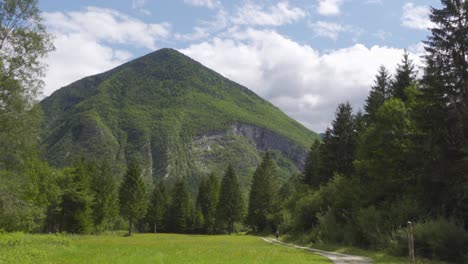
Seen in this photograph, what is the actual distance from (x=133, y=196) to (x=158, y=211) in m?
23.4

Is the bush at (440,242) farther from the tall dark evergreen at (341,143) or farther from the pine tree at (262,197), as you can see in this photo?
the pine tree at (262,197)

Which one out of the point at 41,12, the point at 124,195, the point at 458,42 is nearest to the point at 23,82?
the point at 41,12

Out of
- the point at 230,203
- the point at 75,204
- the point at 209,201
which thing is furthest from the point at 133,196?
the point at 209,201

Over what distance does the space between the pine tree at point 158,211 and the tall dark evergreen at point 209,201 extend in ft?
29.9

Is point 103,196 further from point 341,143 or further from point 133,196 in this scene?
point 341,143

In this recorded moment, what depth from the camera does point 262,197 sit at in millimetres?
95875

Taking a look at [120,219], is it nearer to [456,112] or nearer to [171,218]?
[171,218]

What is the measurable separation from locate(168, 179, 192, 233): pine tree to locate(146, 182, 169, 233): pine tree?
229 centimetres

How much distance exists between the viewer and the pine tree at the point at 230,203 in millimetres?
100750

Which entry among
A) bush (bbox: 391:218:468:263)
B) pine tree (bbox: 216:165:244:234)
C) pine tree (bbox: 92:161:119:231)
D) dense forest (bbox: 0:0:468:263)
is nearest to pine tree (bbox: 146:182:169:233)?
pine tree (bbox: 216:165:244:234)

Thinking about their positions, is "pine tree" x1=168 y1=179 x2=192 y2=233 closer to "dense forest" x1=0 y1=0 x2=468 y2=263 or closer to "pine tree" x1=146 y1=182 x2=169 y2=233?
"pine tree" x1=146 y1=182 x2=169 y2=233

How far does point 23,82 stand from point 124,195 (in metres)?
58.2

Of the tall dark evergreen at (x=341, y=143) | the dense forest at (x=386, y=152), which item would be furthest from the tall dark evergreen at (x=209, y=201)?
the tall dark evergreen at (x=341, y=143)

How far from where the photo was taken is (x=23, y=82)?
1099 inches
